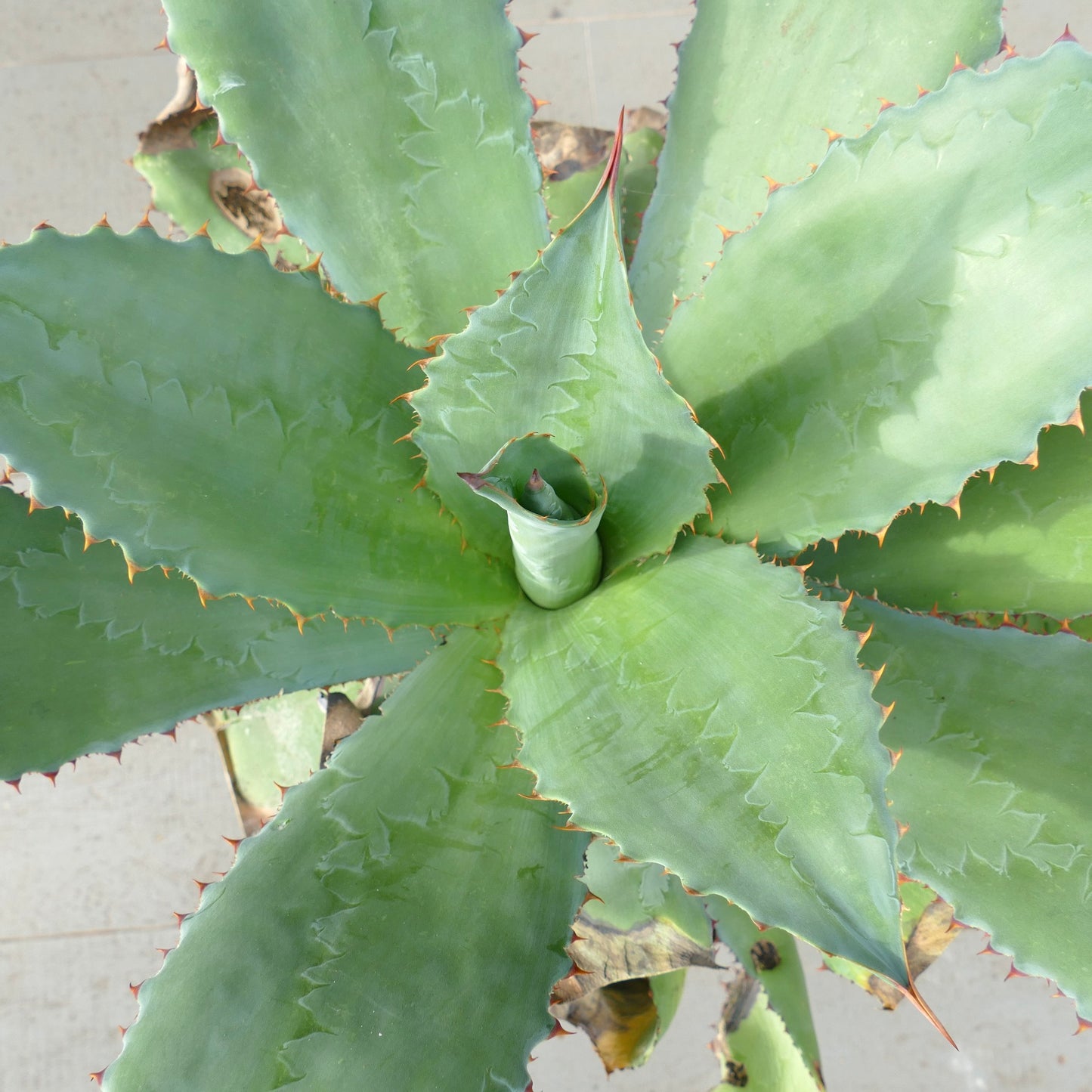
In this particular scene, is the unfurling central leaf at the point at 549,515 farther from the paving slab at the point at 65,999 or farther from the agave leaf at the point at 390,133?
the paving slab at the point at 65,999

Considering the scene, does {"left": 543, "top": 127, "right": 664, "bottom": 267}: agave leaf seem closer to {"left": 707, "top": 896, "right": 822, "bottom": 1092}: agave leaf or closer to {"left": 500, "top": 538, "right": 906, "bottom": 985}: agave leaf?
{"left": 500, "top": 538, "right": 906, "bottom": 985}: agave leaf

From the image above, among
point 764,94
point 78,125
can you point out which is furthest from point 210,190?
point 764,94

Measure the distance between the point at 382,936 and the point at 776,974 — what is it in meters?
0.52

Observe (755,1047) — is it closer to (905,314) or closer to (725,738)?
(725,738)

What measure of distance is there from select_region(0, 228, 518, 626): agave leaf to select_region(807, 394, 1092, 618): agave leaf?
36cm

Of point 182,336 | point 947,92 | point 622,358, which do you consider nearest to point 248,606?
point 182,336

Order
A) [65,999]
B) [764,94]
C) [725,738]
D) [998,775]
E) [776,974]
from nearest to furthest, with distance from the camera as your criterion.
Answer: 1. [725,738]
2. [998,775]
3. [764,94]
4. [776,974]
5. [65,999]

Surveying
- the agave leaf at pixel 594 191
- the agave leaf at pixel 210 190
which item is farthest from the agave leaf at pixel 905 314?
the agave leaf at pixel 210 190

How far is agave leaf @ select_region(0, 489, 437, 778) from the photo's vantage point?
71cm

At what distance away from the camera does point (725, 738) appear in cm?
54

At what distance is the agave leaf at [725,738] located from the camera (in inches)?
17.5

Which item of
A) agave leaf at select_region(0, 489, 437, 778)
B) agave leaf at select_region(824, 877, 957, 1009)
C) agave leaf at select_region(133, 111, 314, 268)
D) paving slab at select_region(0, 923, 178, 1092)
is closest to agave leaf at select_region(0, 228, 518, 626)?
agave leaf at select_region(0, 489, 437, 778)

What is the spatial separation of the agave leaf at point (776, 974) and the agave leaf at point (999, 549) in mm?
349

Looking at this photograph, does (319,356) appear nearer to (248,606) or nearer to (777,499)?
(248,606)
